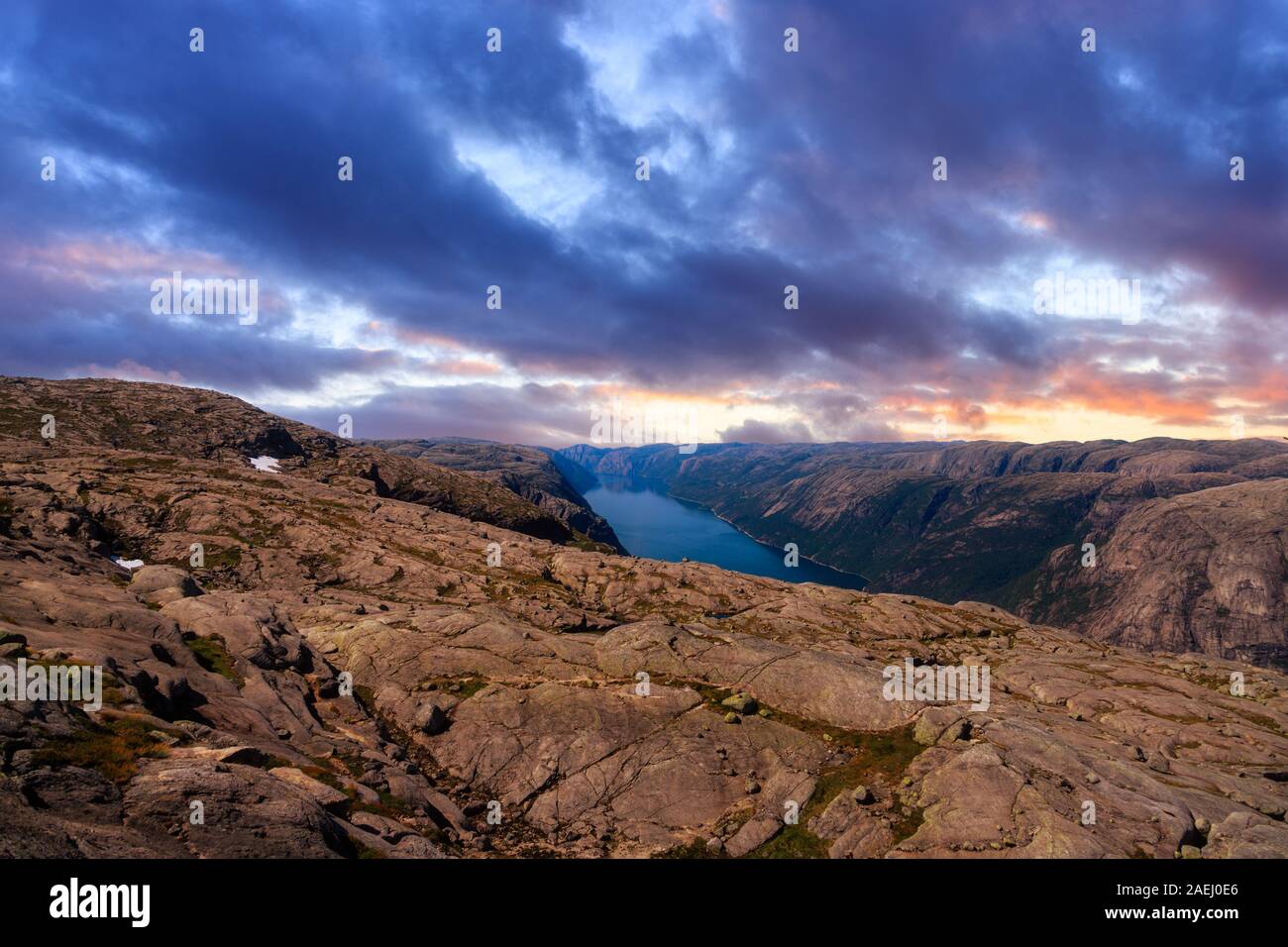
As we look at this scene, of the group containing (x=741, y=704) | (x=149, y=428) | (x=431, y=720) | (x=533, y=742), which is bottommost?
(x=533, y=742)

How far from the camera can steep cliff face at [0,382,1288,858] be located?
59.5 ft

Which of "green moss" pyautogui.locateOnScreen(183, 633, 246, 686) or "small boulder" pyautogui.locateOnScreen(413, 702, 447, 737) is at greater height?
"green moss" pyautogui.locateOnScreen(183, 633, 246, 686)

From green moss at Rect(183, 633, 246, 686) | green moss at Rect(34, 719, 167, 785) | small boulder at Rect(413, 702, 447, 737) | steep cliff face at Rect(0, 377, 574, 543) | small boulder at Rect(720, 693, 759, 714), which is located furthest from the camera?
steep cliff face at Rect(0, 377, 574, 543)

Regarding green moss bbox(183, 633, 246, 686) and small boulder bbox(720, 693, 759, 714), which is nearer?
green moss bbox(183, 633, 246, 686)

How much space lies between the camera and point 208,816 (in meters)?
16.9

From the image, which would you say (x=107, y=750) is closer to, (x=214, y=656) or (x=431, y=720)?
(x=214, y=656)

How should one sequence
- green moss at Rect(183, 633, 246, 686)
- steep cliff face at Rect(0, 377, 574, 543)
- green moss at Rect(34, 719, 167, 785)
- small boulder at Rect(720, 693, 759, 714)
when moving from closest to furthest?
green moss at Rect(34, 719, 167, 785), green moss at Rect(183, 633, 246, 686), small boulder at Rect(720, 693, 759, 714), steep cliff face at Rect(0, 377, 574, 543)

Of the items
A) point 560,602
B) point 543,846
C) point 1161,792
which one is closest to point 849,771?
point 1161,792

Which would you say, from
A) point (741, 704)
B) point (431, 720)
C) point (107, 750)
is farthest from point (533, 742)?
point (107, 750)

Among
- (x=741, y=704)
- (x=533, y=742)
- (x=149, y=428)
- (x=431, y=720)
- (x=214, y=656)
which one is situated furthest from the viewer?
(x=149, y=428)

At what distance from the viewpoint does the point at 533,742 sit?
37031 mm

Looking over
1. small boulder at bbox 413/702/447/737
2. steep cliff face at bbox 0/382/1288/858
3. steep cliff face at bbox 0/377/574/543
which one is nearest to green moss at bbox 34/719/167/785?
steep cliff face at bbox 0/382/1288/858

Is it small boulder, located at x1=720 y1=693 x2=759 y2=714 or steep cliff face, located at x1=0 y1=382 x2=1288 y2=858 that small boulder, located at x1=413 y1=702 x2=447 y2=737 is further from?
small boulder, located at x1=720 y1=693 x2=759 y2=714
